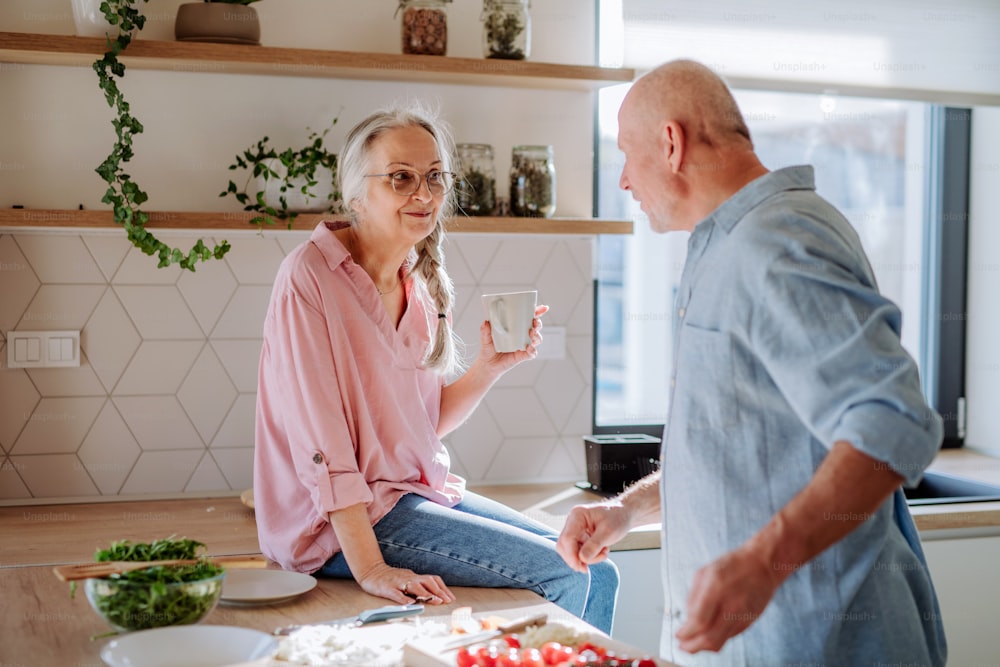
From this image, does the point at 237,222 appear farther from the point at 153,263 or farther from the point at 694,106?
the point at 694,106

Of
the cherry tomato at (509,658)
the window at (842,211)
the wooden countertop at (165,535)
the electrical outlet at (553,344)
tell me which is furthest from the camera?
the window at (842,211)

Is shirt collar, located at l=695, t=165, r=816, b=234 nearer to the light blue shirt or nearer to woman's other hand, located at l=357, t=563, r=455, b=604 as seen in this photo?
the light blue shirt

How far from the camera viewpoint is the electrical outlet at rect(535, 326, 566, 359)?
278 centimetres

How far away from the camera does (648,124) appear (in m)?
1.47

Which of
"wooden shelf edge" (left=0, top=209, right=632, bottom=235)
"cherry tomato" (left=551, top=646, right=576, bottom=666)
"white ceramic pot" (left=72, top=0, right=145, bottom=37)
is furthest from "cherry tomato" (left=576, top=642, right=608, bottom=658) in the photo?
"white ceramic pot" (left=72, top=0, right=145, bottom=37)

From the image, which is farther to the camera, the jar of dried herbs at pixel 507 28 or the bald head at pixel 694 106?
the jar of dried herbs at pixel 507 28

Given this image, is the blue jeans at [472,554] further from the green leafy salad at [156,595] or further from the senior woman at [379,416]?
the green leafy salad at [156,595]

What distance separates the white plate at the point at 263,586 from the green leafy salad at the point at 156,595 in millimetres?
166

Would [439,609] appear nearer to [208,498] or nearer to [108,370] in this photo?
[208,498]

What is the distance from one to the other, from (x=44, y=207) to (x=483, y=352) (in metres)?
1.09

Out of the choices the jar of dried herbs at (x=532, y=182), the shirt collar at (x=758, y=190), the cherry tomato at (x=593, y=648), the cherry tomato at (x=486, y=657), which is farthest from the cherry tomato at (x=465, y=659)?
the jar of dried herbs at (x=532, y=182)

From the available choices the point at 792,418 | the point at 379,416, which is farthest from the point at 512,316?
the point at 792,418

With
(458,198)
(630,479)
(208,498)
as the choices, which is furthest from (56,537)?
(630,479)

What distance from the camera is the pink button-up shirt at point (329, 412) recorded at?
183 cm
